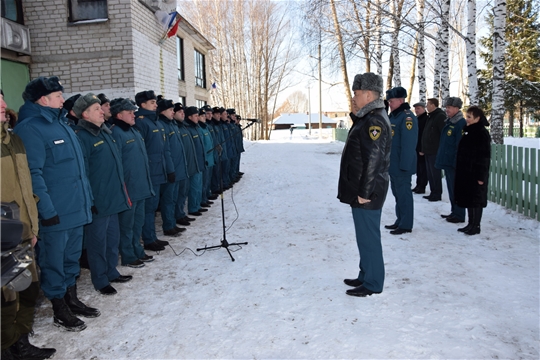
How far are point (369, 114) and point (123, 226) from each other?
116 inches

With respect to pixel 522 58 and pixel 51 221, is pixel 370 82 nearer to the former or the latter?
pixel 51 221

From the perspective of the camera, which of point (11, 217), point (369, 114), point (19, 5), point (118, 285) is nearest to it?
point (11, 217)

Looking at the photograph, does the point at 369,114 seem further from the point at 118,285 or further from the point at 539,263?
the point at 118,285

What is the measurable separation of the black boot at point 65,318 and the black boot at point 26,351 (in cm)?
37

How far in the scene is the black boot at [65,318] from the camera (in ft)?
10.9

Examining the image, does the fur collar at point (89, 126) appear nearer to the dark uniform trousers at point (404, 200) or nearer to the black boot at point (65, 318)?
the black boot at point (65, 318)

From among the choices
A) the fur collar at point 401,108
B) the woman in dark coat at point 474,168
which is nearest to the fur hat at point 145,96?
the fur collar at point 401,108

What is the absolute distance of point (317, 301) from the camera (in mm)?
3723

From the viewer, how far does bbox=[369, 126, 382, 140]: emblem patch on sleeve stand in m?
3.63

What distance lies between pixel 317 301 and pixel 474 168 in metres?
3.23

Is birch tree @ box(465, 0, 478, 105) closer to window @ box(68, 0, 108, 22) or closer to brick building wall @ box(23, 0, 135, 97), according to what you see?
brick building wall @ box(23, 0, 135, 97)

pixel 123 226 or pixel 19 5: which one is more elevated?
pixel 19 5

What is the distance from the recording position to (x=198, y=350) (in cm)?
297

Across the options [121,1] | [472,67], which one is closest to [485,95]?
[472,67]
